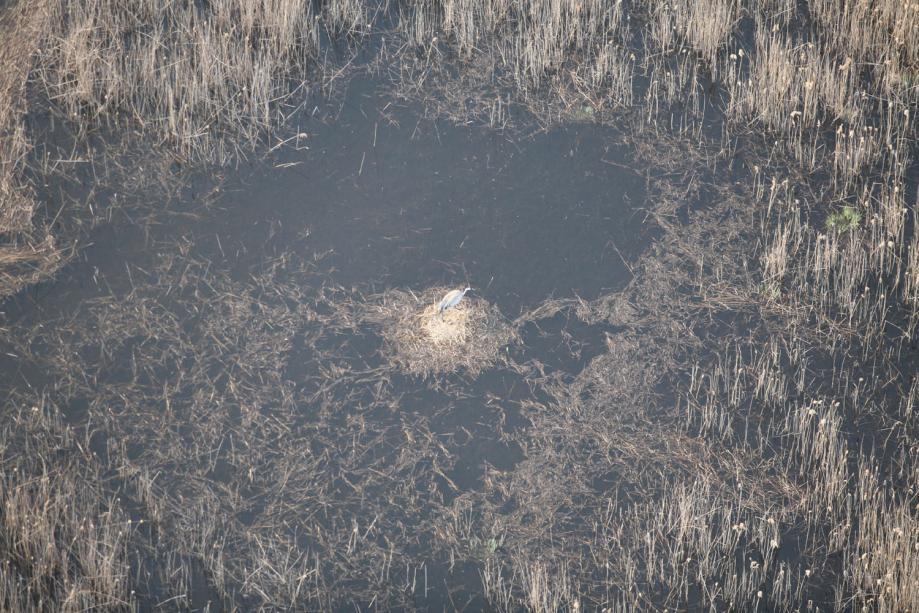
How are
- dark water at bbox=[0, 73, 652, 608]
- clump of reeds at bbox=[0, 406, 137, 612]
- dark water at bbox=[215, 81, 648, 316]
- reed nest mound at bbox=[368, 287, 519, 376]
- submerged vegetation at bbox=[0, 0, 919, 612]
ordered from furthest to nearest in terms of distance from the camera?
dark water at bbox=[215, 81, 648, 316] → reed nest mound at bbox=[368, 287, 519, 376] → dark water at bbox=[0, 73, 652, 608] → submerged vegetation at bbox=[0, 0, 919, 612] → clump of reeds at bbox=[0, 406, 137, 612]

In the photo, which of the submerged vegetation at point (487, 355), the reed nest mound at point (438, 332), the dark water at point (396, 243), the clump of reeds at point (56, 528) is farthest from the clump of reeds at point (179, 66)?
the clump of reeds at point (56, 528)

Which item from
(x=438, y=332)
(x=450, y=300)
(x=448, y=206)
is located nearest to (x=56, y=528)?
(x=438, y=332)

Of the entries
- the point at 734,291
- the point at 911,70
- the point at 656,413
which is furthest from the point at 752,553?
the point at 911,70

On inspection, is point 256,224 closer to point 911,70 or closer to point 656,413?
point 656,413

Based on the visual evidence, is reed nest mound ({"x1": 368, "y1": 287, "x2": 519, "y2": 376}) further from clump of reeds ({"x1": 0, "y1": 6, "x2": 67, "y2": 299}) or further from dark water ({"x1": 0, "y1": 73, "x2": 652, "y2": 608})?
clump of reeds ({"x1": 0, "y1": 6, "x2": 67, "y2": 299})

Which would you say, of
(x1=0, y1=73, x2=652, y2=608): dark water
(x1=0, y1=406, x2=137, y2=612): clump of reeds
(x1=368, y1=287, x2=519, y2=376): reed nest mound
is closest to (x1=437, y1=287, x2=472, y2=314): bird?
(x1=368, y1=287, x2=519, y2=376): reed nest mound

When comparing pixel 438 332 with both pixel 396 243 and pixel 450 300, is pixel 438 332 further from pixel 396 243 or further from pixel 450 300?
pixel 396 243

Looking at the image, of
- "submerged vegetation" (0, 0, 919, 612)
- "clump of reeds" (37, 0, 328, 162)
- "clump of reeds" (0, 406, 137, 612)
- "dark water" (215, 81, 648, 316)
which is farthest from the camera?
"clump of reeds" (37, 0, 328, 162)
